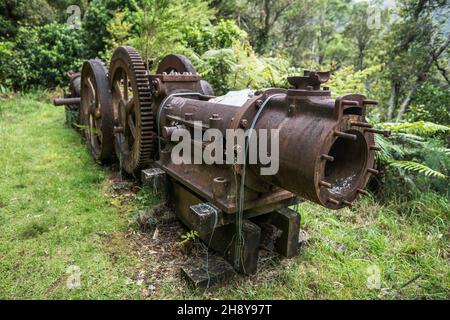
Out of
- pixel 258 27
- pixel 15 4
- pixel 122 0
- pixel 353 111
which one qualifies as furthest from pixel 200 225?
pixel 15 4

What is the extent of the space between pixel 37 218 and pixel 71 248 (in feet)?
2.35

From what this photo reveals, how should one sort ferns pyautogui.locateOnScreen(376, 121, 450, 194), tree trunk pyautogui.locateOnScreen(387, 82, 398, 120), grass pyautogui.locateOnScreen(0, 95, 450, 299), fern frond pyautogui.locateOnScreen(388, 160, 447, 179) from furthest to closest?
tree trunk pyautogui.locateOnScreen(387, 82, 398, 120) < ferns pyautogui.locateOnScreen(376, 121, 450, 194) < fern frond pyautogui.locateOnScreen(388, 160, 447, 179) < grass pyautogui.locateOnScreen(0, 95, 450, 299)

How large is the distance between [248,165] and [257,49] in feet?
44.8

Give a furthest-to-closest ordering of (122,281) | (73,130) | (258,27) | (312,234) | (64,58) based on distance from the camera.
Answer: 1. (258,27)
2. (64,58)
3. (73,130)
4. (312,234)
5. (122,281)

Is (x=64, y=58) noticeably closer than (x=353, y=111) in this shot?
No

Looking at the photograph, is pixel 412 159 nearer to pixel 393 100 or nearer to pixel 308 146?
pixel 308 146

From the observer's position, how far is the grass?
2.33 m

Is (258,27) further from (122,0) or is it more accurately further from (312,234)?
(312,234)

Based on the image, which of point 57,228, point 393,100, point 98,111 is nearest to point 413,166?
point 57,228

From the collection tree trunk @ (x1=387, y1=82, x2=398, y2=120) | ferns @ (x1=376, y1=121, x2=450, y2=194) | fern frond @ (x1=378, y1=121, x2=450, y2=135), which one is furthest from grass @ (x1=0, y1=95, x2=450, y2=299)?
tree trunk @ (x1=387, y1=82, x2=398, y2=120)

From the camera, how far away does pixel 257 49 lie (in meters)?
14.8

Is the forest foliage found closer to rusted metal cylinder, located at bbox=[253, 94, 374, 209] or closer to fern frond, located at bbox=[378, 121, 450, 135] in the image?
fern frond, located at bbox=[378, 121, 450, 135]
